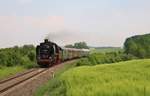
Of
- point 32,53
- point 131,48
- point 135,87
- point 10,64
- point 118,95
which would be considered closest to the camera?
point 118,95

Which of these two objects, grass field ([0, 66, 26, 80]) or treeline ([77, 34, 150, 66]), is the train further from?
grass field ([0, 66, 26, 80])

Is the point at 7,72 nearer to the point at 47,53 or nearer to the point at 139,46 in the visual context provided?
the point at 47,53

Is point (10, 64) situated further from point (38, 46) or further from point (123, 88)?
point (123, 88)

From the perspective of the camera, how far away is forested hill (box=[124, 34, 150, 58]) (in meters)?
79.6

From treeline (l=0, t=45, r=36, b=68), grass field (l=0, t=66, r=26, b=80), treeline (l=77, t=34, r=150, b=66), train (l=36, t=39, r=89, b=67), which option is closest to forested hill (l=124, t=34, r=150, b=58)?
treeline (l=77, t=34, r=150, b=66)

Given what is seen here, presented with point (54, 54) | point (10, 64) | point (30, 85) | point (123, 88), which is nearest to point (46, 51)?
point (54, 54)

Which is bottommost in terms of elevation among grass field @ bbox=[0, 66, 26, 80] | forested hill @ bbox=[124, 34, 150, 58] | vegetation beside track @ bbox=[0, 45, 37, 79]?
grass field @ bbox=[0, 66, 26, 80]

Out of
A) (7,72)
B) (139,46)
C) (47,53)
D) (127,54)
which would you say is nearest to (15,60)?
(47,53)

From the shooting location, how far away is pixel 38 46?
55.0 metres

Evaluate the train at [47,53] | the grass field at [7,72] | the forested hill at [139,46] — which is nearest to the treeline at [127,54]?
the forested hill at [139,46]

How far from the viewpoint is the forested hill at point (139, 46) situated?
79.6 meters

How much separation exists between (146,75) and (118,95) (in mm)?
8737

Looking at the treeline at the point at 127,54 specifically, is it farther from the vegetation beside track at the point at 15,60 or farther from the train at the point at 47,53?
the vegetation beside track at the point at 15,60

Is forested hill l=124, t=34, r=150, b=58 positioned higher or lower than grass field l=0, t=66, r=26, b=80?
higher
